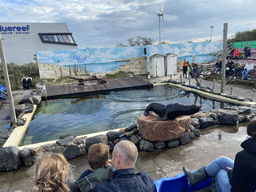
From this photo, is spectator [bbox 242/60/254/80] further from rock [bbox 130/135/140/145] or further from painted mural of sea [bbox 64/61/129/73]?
painted mural of sea [bbox 64/61/129/73]

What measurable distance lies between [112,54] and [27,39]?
11521 millimetres

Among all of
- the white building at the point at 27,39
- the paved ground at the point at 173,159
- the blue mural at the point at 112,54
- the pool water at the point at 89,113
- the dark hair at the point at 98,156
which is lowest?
the pool water at the point at 89,113

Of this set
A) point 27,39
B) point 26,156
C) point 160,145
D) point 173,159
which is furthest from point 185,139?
point 27,39

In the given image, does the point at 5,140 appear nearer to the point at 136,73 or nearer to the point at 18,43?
the point at 136,73

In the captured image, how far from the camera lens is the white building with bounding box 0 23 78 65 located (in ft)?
73.6

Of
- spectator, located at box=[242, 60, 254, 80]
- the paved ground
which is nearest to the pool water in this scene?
the paved ground

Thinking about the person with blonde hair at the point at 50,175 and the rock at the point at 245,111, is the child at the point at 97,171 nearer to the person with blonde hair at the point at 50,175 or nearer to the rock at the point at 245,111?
the person with blonde hair at the point at 50,175

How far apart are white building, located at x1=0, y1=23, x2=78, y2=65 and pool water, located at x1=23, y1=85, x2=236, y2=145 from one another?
15245 mm

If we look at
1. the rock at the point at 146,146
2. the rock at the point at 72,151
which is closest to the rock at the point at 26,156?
the rock at the point at 72,151

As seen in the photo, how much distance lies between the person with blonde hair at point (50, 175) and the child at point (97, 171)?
1.08ft

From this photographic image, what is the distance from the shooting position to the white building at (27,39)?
22.4m

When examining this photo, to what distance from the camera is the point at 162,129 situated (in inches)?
167

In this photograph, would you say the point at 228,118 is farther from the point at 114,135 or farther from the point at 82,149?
the point at 82,149

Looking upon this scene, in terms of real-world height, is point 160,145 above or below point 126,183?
below
